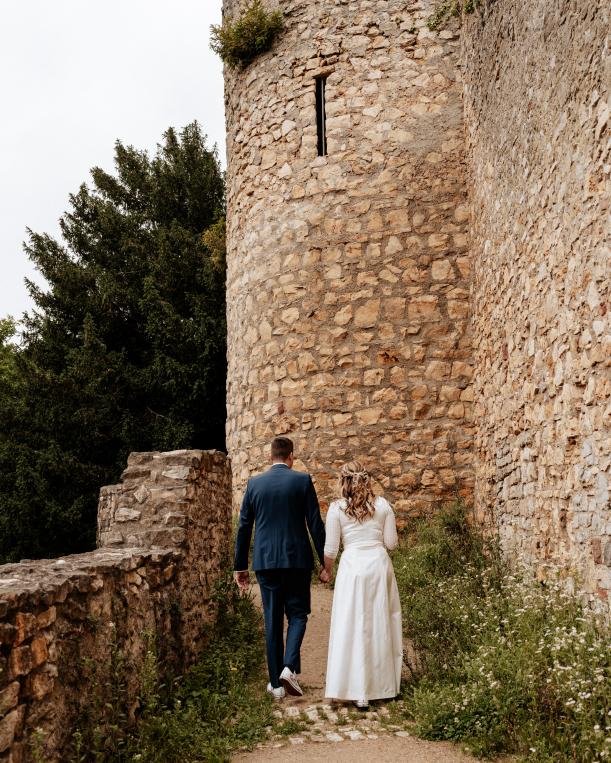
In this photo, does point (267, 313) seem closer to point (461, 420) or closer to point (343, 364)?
point (343, 364)

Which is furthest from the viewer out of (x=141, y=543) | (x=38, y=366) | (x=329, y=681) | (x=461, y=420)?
(x=38, y=366)

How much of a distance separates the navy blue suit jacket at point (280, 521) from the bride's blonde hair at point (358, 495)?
227 millimetres

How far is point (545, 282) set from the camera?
5.88 metres

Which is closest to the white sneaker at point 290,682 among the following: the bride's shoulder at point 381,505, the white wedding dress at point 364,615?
the white wedding dress at point 364,615

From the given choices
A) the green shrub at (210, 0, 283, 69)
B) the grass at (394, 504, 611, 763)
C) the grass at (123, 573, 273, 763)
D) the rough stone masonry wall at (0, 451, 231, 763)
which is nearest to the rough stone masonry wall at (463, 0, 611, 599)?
the grass at (394, 504, 611, 763)

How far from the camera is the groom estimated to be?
526cm

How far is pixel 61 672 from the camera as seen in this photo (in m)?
3.42

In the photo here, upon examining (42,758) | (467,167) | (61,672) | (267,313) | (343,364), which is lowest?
(42,758)

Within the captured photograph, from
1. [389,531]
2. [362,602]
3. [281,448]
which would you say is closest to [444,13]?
[281,448]

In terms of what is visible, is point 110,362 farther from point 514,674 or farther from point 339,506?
point 514,674

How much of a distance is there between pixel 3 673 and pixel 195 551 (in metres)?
3.06

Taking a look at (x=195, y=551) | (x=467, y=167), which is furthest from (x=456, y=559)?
(x=467, y=167)

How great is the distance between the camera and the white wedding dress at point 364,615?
16.4 ft

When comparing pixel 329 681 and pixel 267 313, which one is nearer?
pixel 329 681
